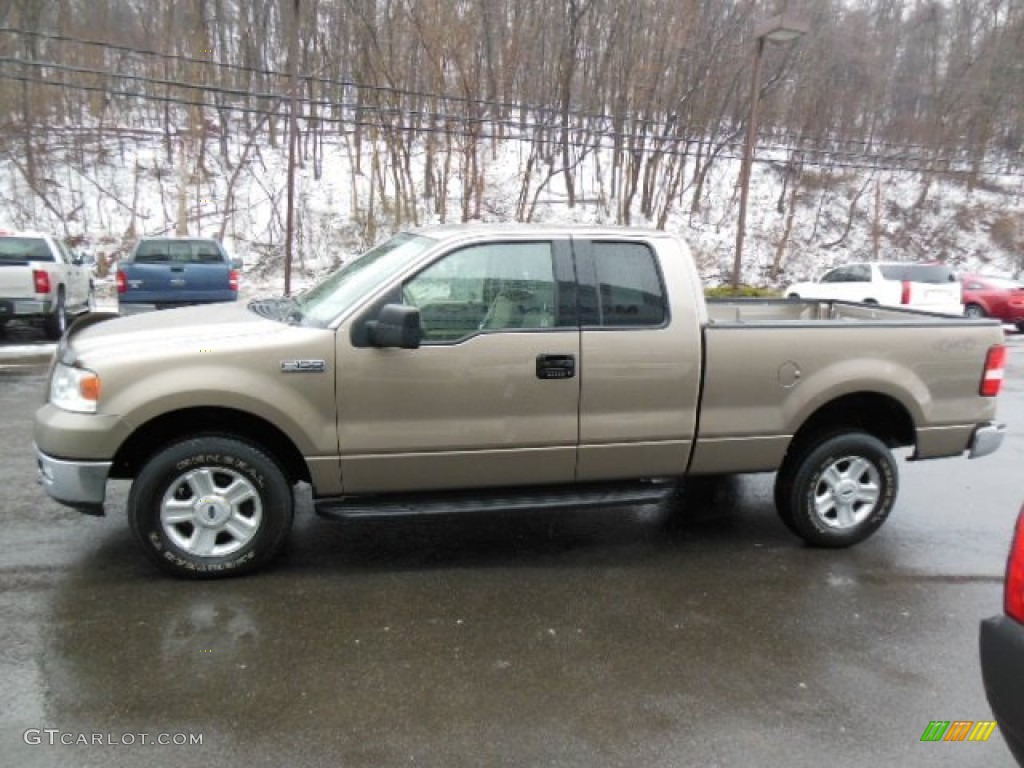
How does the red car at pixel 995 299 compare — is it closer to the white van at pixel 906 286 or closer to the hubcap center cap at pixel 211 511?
the white van at pixel 906 286

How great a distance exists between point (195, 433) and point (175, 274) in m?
10.4

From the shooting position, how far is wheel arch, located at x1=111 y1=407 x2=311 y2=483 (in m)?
3.87

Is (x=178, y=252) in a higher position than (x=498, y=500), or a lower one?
higher

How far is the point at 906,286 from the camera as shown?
17453mm

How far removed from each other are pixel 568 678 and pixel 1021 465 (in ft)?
18.2

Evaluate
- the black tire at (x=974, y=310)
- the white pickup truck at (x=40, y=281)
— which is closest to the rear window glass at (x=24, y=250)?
the white pickup truck at (x=40, y=281)

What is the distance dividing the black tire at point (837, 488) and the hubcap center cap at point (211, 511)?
3.22 meters

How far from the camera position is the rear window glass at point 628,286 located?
4.20 m

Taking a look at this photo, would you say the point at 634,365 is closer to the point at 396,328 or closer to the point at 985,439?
the point at 396,328

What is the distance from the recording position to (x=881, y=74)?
107 ft

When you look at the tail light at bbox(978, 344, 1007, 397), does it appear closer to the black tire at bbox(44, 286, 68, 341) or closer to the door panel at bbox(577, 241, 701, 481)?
the door panel at bbox(577, 241, 701, 481)

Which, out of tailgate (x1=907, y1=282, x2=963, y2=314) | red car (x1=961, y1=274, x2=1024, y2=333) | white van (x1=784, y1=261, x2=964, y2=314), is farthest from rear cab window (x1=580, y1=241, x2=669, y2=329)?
red car (x1=961, y1=274, x2=1024, y2=333)

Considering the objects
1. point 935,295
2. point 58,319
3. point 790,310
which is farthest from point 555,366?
point 935,295

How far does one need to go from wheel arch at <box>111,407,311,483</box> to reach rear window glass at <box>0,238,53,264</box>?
10.3 m
